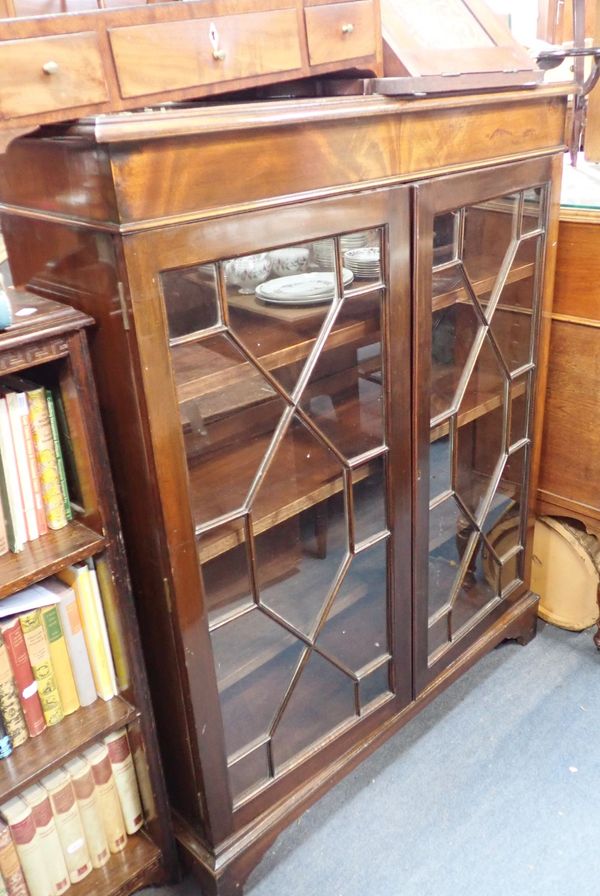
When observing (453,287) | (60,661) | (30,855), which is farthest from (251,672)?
(453,287)

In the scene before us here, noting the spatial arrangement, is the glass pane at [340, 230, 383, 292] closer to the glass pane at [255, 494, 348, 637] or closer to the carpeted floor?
the glass pane at [255, 494, 348, 637]

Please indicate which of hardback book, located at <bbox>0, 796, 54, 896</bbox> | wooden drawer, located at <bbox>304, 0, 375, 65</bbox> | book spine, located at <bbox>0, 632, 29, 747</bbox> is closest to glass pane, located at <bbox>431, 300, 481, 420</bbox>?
wooden drawer, located at <bbox>304, 0, 375, 65</bbox>

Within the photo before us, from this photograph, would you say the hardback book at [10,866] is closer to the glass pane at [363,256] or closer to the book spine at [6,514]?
the book spine at [6,514]

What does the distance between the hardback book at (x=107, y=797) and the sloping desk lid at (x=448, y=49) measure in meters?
0.99

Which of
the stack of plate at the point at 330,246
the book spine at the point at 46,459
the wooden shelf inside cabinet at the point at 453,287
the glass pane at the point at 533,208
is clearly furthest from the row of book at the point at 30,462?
the glass pane at the point at 533,208

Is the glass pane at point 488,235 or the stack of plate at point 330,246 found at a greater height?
the stack of plate at point 330,246

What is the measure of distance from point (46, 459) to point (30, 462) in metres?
0.02

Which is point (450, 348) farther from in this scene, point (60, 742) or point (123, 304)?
point (60, 742)

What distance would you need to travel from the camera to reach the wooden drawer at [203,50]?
79cm

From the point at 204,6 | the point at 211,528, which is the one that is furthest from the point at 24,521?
the point at 204,6

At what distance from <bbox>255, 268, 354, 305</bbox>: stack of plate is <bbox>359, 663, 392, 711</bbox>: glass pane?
26.8 inches

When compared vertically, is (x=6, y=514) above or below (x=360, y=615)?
above

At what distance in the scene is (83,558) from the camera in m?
0.96

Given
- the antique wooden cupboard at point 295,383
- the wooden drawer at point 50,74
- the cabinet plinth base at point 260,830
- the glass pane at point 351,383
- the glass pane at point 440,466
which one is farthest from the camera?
the glass pane at point 440,466
